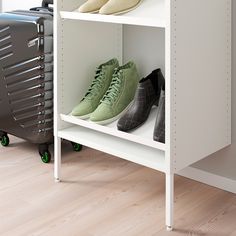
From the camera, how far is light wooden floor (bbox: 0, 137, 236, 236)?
1619mm

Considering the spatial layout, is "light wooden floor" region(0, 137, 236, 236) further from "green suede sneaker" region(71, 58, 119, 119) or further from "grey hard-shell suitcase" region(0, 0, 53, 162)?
"green suede sneaker" region(71, 58, 119, 119)

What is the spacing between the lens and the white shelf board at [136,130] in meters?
1.65

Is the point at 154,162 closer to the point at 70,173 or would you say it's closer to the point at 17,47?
the point at 70,173

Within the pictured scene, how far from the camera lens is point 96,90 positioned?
1.96m

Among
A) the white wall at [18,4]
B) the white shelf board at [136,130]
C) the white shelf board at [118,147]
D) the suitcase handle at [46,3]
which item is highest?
the white wall at [18,4]

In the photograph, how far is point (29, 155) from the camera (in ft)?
7.54

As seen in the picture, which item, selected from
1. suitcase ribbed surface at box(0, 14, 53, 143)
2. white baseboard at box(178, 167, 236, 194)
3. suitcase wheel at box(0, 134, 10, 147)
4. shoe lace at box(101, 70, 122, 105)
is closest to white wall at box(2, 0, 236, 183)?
white baseboard at box(178, 167, 236, 194)

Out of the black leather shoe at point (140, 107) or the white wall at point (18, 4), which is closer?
the black leather shoe at point (140, 107)

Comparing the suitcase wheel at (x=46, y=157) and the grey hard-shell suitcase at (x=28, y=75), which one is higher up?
the grey hard-shell suitcase at (x=28, y=75)

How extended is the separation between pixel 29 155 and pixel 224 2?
1.18m

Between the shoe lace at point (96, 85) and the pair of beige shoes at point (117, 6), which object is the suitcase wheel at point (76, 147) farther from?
the pair of beige shoes at point (117, 6)

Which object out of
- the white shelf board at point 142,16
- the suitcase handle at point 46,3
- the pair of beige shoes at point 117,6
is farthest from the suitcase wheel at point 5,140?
the pair of beige shoes at point 117,6

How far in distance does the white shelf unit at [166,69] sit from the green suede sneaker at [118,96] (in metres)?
0.04

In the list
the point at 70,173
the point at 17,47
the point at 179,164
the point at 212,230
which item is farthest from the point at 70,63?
the point at 212,230
